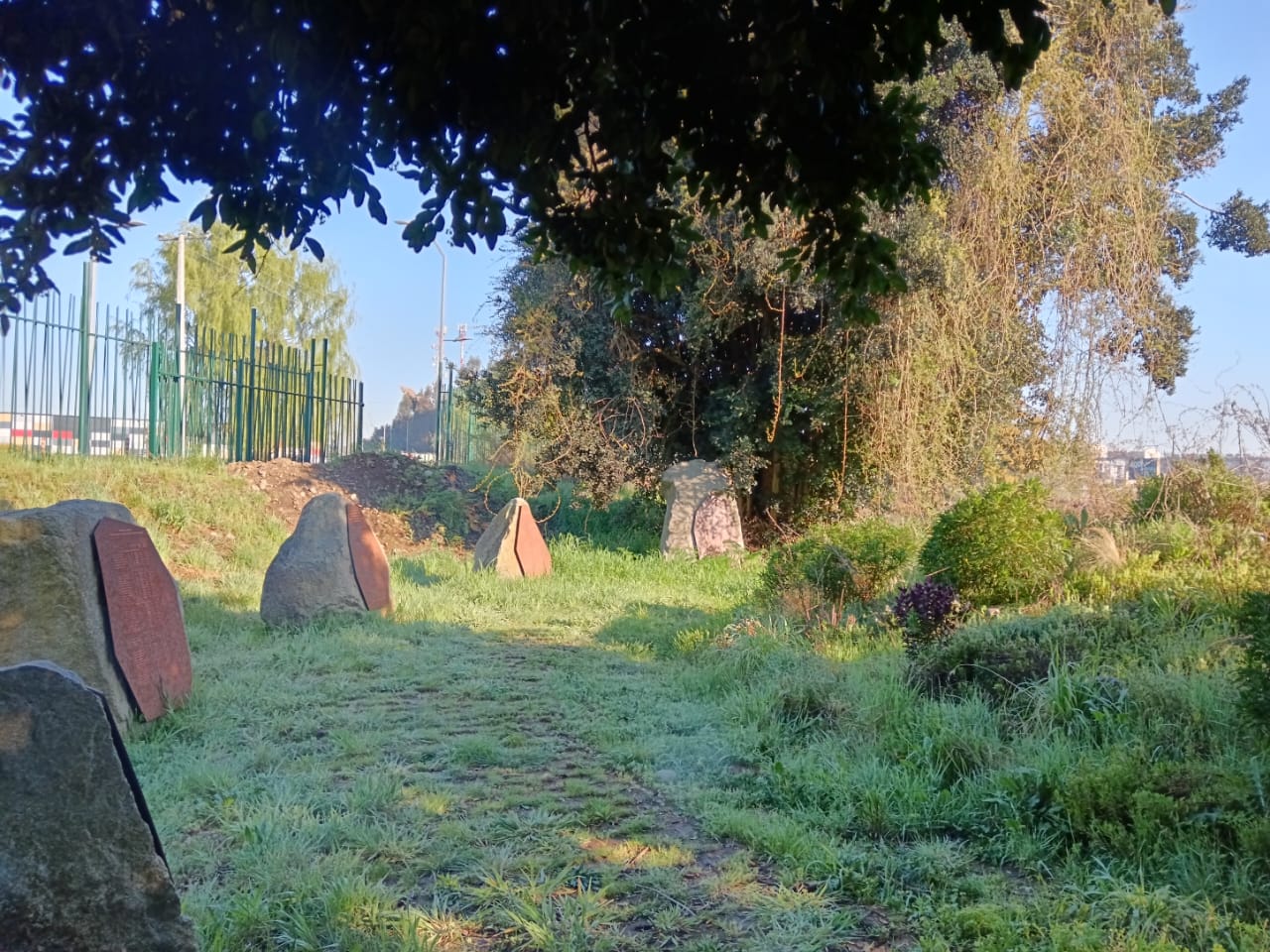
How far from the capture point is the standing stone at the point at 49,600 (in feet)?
14.8

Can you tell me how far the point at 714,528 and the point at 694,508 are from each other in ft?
1.25

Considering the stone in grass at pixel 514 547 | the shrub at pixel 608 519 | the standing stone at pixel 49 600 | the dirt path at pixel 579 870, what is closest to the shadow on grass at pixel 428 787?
the dirt path at pixel 579 870

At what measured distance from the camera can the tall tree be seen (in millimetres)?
21719

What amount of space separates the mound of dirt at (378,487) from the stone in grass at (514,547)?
2575 mm

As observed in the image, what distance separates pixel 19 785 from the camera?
85.7 inches

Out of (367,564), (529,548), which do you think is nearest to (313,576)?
(367,564)

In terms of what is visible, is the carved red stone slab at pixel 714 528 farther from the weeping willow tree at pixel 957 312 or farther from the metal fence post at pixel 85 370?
the metal fence post at pixel 85 370

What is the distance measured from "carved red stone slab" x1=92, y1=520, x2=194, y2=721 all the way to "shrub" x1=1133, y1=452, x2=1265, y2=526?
25.1 ft

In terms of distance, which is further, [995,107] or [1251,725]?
[995,107]

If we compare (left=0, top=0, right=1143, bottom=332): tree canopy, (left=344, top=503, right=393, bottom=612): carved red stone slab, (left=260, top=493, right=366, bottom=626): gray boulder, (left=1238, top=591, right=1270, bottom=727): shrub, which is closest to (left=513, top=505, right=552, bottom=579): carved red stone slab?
(left=344, top=503, right=393, bottom=612): carved red stone slab

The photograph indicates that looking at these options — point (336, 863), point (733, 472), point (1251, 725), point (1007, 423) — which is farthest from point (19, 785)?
point (1007, 423)

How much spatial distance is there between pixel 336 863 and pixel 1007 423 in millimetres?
10505

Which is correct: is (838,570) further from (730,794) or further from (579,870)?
(579,870)

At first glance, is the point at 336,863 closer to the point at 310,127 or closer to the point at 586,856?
the point at 586,856
